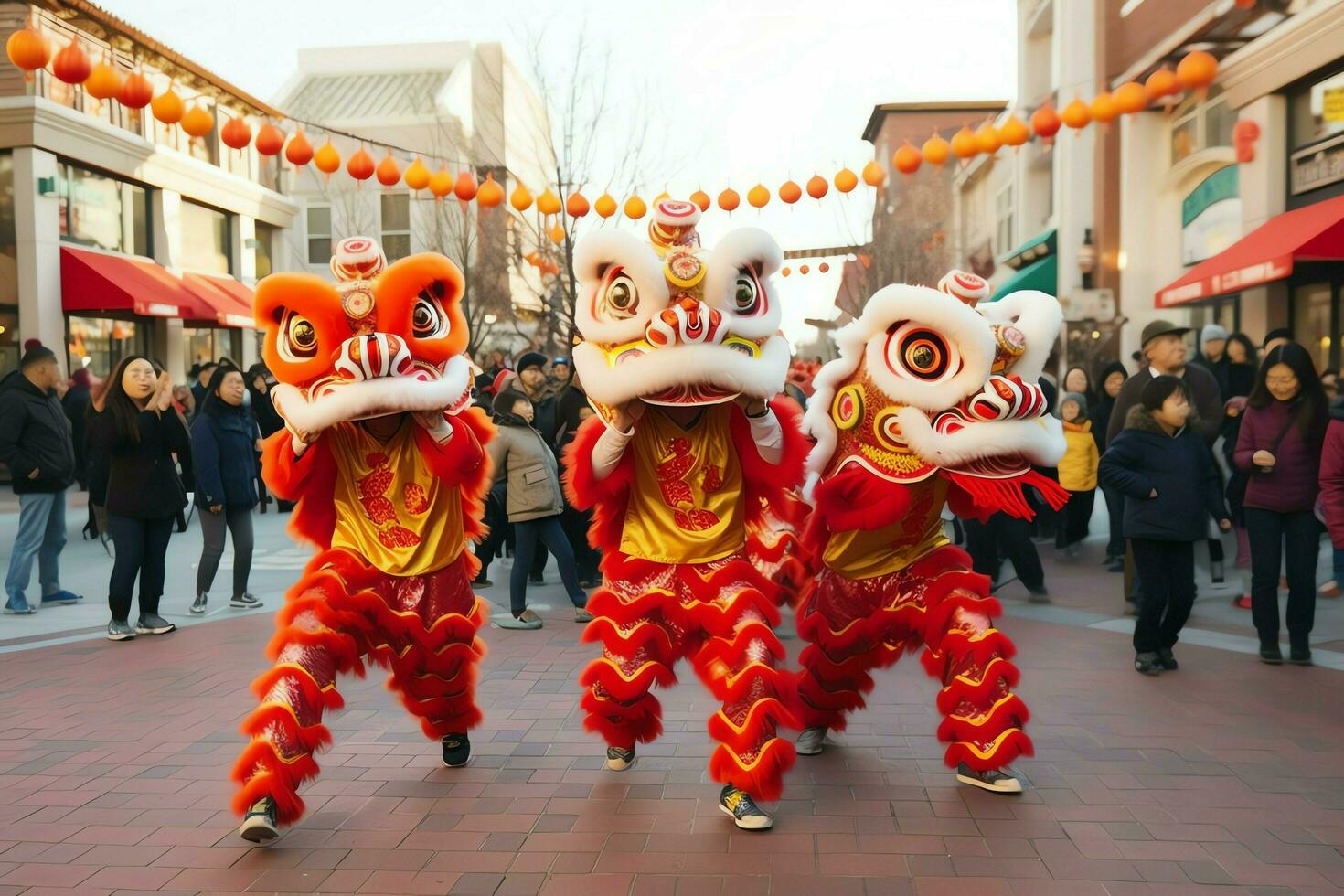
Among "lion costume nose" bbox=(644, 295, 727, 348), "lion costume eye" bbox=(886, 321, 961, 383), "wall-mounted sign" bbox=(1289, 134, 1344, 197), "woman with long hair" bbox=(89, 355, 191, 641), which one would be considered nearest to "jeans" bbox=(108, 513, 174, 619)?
"woman with long hair" bbox=(89, 355, 191, 641)

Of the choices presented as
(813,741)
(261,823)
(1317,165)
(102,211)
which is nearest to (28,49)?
(261,823)

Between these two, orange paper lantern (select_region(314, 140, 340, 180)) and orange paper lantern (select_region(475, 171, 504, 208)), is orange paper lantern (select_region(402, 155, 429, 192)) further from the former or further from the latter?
orange paper lantern (select_region(475, 171, 504, 208))

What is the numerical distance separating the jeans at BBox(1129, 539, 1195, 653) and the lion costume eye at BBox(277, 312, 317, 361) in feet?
15.2

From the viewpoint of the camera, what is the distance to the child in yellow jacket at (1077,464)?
31.2 ft

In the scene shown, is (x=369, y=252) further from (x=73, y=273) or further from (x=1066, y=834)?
(x=73, y=273)

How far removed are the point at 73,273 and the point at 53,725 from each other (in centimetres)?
1554

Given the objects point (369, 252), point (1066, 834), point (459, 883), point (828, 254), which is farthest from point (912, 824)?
point (828, 254)

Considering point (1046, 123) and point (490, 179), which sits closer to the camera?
point (1046, 123)

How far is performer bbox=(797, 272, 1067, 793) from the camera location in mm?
4188

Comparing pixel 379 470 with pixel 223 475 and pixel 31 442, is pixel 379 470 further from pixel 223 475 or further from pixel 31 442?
pixel 31 442

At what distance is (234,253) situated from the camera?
994 inches

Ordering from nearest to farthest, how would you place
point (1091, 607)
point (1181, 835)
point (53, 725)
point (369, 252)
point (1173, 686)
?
point (1181, 835) → point (369, 252) → point (53, 725) → point (1173, 686) → point (1091, 607)

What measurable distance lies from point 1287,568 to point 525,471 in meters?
4.92

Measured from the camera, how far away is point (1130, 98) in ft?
30.4
